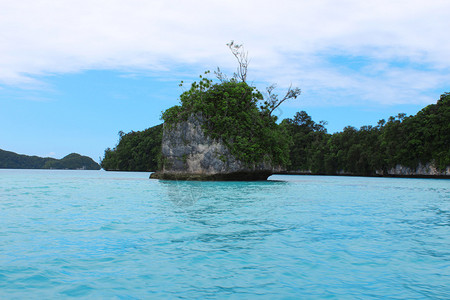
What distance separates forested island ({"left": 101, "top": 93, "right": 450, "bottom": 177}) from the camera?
161 ft

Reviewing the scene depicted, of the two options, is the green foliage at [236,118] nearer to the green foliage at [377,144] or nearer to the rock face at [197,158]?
the rock face at [197,158]

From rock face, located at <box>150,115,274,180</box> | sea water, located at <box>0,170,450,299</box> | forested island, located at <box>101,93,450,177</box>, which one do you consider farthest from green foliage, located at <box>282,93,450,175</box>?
sea water, located at <box>0,170,450,299</box>

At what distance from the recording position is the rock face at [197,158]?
2916 centimetres

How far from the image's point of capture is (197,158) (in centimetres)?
2980

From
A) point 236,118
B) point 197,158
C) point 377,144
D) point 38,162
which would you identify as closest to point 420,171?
point 377,144

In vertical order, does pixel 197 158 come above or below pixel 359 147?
below

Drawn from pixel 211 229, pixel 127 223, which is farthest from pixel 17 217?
pixel 211 229

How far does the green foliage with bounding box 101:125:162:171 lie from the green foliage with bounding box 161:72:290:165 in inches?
1867

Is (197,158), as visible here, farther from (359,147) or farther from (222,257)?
(359,147)

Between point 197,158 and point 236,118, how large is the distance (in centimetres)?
481

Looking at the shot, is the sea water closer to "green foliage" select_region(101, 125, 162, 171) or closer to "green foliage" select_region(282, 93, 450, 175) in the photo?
"green foliage" select_region(282, 93, 450, 175)

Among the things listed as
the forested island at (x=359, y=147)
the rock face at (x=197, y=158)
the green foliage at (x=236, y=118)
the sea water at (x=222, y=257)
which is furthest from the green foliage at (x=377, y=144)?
the sea water at (x=222, y=257)

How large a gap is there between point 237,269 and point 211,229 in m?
2.86

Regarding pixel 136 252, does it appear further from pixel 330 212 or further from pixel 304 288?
pixel 330 212
